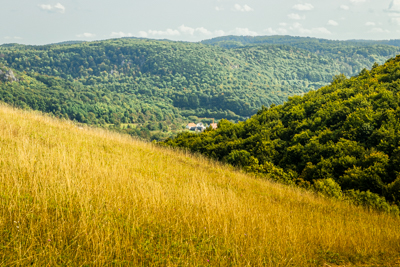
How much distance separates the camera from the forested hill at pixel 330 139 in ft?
40.7

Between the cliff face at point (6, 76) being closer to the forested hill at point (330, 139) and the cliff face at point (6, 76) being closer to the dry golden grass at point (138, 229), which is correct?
the forested hill at point (330, 139)

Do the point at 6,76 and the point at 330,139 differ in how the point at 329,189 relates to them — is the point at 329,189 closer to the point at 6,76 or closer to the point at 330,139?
the point at 330,139

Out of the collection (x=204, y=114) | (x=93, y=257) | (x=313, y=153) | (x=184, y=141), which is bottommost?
(x=204, y=114)

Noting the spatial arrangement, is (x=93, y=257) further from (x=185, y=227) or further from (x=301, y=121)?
(x=301, y=121)

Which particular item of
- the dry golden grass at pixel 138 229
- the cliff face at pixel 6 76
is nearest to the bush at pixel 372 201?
the dry golden grass at pixel 138 229

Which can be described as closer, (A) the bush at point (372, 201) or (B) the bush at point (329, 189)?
(A) the bush at point (372, 201)

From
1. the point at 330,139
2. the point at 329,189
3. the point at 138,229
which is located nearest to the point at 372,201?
the point at 329,189

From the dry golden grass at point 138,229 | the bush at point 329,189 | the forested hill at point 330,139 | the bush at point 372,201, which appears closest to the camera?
the dry golden grass at point 138,229

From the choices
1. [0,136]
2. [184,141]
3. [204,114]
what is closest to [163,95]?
[204,114]

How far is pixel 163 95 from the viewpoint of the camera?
174 m

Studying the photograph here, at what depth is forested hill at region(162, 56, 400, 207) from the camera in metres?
12.4

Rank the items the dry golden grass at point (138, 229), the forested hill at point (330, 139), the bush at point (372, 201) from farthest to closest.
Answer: the forested hill at point (330, 139) → the bush at point (372, 201) → the dry golden grass at point (138, 229)

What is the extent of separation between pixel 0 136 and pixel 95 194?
4.36 meters

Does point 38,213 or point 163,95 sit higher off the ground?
point 38,213
